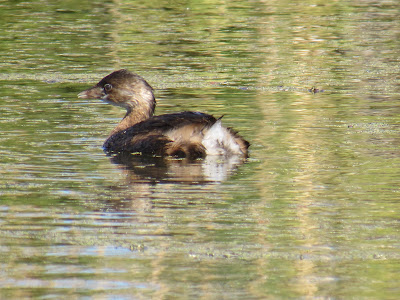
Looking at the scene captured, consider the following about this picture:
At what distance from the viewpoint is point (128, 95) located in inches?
424

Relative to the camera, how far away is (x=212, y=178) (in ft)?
26.4

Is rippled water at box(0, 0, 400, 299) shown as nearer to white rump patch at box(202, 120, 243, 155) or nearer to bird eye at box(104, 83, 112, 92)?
white rump patch at box(202, 120, 243, 155)

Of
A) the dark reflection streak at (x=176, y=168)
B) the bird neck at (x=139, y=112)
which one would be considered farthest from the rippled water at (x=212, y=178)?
the bird neck at (x=139, y=112)

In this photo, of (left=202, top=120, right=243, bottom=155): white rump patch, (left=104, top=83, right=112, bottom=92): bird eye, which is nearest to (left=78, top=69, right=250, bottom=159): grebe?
(left=202, top=120, right=243, bottom=155): white rump patch

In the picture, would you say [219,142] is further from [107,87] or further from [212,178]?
[107,87]

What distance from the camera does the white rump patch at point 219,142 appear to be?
9.07 m

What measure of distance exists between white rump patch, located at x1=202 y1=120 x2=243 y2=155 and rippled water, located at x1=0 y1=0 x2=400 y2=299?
209 millimetres

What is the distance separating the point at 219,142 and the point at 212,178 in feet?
3.72

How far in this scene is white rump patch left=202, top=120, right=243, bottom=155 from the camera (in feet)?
29.8

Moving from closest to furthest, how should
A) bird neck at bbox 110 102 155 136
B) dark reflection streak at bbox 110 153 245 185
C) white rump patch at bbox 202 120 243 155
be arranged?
1. dark reflection streak at bbox 110 153 245 185
2. white rump patch at bbox 202 120 243 155
3. bird neck at bbox 110 102 155 136

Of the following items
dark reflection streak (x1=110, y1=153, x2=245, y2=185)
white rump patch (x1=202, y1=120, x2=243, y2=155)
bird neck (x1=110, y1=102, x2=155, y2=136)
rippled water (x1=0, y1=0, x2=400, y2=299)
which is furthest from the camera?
bird neck (x1=110, y1=102, x2=155, y2=136)

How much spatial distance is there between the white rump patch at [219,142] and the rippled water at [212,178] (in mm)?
209

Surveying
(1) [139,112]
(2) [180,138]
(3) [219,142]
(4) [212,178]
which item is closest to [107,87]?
(1) [139,112]

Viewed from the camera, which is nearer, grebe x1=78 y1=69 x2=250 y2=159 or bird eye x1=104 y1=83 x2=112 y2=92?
grebe x1=78 y1=69 x2=250 y2=159
